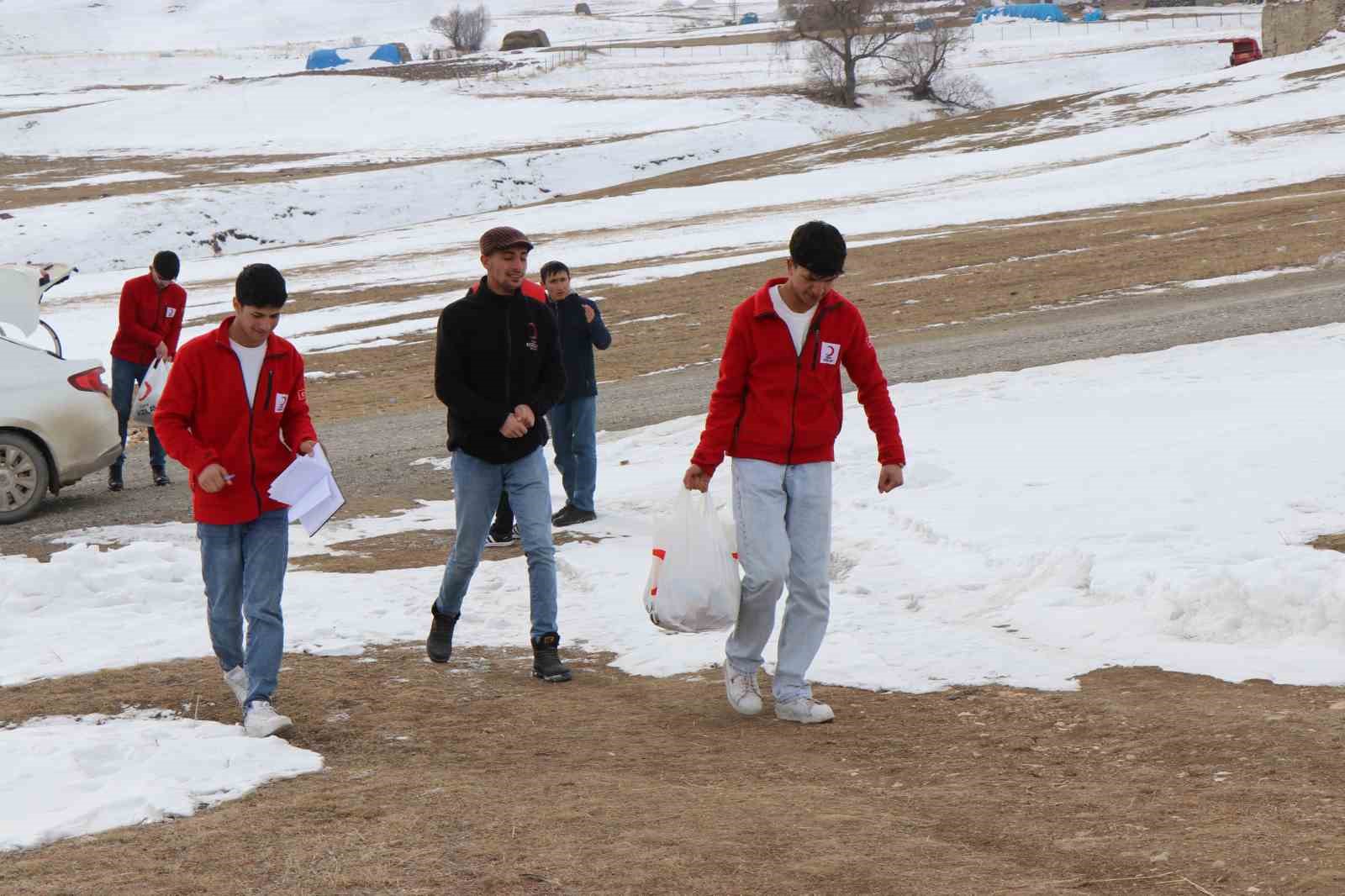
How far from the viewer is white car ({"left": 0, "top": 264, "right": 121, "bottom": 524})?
1104cm

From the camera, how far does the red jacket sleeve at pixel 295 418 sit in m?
6.04

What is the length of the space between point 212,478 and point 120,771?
3.70ft

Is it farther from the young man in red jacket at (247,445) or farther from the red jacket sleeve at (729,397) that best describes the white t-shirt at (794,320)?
the young man in red jacket at (247,445)

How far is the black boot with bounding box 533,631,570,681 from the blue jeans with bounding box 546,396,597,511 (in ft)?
12.3

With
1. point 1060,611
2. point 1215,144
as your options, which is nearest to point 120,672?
point 1060,611

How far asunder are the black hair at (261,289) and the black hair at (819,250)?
2.01 m

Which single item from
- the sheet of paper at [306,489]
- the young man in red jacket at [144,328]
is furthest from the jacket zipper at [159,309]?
the sheet of paper at [306,489]

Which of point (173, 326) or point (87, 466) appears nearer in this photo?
point (87, 466)

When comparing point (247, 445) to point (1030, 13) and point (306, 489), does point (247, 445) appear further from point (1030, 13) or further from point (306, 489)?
point (1030, 13)

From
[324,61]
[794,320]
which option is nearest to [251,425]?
[794,320]

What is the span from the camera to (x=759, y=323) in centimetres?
587

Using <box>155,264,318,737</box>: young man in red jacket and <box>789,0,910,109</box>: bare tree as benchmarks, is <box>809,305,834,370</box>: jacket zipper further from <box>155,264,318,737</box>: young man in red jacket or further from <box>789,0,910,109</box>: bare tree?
<box>789,0,910,109</box>: bare tree

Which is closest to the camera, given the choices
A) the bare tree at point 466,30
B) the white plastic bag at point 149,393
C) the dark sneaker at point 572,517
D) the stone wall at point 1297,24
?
the dark sneaker at point 572,517

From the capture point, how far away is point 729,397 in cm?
591
